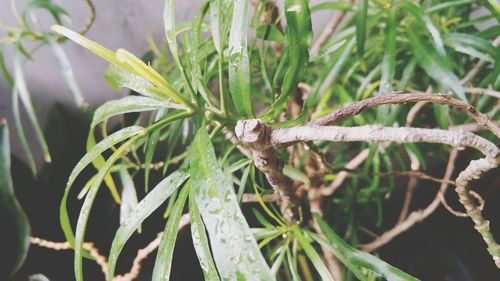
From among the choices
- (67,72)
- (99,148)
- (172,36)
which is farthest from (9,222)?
(172,36)

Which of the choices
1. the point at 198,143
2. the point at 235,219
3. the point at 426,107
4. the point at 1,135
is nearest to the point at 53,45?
the point at 1,135

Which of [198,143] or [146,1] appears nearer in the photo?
[198,143]

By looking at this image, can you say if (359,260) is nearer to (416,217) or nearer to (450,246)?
(416,217)

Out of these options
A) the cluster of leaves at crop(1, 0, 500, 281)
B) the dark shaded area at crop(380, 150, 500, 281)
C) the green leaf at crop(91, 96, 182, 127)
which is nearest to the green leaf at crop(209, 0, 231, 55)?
the cluster of leaves at crop(1, 0, 500, 281)

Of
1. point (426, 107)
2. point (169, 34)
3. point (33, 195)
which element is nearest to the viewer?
point (169, 34)

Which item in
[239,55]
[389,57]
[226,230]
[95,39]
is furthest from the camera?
[95,39]

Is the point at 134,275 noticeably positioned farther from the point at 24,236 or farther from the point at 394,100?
the point at 394,100
